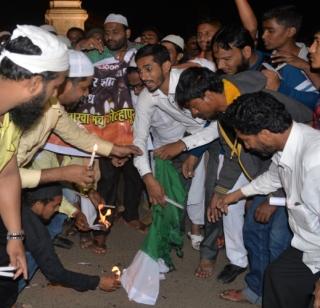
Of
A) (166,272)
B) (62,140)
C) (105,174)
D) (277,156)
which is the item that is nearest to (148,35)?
(105,174)

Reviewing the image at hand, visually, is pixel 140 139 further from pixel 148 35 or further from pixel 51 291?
pixel 148 35

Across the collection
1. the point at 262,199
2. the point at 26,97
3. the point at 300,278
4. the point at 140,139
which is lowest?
the point at 300,278

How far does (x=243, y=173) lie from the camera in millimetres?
4422

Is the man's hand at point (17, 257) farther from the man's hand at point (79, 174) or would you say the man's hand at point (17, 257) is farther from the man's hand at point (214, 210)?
the man's hand at point (214, 210)

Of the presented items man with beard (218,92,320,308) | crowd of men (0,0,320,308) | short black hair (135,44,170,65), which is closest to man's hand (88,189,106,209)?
crowd of men (0,0,320,308)

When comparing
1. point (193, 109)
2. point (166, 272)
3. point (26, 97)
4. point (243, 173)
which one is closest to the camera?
point (26, 97)

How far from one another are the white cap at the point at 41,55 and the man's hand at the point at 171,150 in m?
1.78

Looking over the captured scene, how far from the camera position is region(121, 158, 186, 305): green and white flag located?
4.44m

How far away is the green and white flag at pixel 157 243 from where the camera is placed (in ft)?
14.6

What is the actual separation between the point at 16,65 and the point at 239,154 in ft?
6.34

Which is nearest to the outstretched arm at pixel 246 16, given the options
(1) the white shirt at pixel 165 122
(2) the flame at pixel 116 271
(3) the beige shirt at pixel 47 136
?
(1) the white shirt at pixel 165 122

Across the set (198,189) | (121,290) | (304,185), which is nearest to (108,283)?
(121,290)

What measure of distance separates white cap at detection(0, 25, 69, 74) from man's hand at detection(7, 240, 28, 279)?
113 cm

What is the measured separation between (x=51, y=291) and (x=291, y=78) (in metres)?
2.60
